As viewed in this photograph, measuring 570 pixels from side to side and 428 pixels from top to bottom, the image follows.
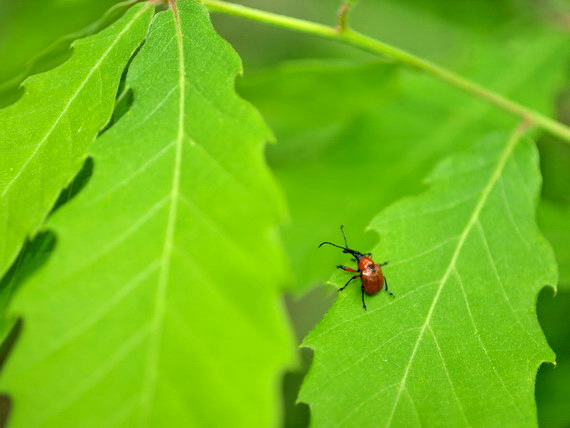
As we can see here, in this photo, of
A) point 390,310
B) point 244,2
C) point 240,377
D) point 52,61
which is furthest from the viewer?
point 244,2

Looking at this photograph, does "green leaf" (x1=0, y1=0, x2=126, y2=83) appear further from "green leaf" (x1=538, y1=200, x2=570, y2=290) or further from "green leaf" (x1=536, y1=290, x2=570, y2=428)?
"green leaf" (x1=536, y1=290, x2=570, y2=428)

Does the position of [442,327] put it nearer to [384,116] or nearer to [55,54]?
[55,54]

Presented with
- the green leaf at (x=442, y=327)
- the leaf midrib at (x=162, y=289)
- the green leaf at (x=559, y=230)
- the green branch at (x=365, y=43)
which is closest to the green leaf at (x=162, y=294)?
the leaf midrib at (x=162, y=289)

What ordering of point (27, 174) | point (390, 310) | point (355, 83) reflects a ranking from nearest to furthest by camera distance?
1. point (27, 174)
2. point (390, 310)
3. point (355, 83)

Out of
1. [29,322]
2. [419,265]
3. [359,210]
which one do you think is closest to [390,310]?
[419,265]

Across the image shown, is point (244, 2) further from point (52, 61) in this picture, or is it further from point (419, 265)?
point (419, 265)

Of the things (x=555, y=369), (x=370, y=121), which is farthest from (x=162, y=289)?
(x=370, y=121)

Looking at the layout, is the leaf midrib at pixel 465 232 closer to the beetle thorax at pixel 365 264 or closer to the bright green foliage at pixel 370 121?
the beetle thorax at pixel 365 264
